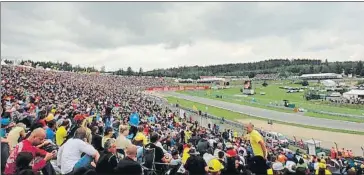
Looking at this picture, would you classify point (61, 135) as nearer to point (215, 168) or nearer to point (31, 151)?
point (31, 151)

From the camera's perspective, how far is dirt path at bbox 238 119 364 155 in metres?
31.2

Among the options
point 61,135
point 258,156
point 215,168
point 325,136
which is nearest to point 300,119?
point 325,136

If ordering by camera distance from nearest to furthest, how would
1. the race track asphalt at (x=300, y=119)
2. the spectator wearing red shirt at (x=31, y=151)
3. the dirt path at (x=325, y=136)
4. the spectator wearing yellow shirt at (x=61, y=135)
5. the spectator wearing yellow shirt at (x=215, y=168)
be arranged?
the spectator wearing red shirt at (x=31, y=151) → the spectator wearing yellow shirt at (x=215, y=168) → the spectator wearing yellow shirt at (x=61, y=135) → the dirt path at (x=325, y=136) → the race track asphalt at (x=300, y=119)

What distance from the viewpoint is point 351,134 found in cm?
3741

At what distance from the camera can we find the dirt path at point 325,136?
1229 inches

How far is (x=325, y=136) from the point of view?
3572 cm

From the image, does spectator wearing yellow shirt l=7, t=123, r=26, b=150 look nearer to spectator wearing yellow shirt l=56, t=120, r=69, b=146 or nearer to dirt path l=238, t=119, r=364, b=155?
spectator wearing yellow shirt l=56, t=120, r=69, b=146

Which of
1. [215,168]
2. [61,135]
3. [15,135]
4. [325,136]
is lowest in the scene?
[325,136]

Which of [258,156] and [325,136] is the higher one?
[258,156]

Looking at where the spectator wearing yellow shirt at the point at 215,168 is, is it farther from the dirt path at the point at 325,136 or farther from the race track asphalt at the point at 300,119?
the race track asphalt at the point at 300,119

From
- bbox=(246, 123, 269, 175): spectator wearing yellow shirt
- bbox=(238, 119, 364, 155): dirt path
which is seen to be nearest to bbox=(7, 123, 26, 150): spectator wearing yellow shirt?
bbox=(246, 123, 269, 175): spectator wearing yellow shirt

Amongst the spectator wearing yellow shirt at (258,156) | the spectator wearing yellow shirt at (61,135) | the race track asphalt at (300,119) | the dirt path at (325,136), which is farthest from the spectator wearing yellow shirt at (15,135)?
the race track asphalt at (300,119)

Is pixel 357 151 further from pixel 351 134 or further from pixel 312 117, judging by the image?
pixel 312 117

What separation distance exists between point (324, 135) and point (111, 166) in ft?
109
